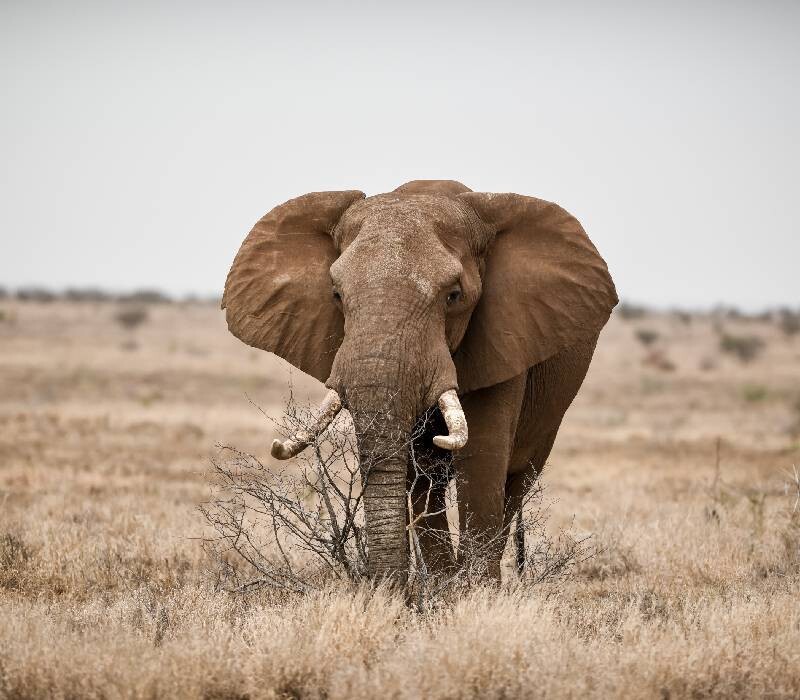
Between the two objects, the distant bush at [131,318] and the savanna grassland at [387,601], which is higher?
A: the distant bush at [131,318]

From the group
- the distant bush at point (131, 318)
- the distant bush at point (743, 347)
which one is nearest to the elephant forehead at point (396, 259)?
the distant bush at point (743, 347)

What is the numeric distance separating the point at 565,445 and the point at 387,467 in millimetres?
15882

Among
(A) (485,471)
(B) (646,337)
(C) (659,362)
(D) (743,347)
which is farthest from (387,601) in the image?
(B) (646,337)

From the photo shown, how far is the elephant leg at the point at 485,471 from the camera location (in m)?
7.67

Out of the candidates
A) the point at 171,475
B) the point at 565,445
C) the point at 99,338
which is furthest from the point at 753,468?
the point at 99,338

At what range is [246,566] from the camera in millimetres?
9383

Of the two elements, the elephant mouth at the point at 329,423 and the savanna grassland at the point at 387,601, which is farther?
the elephant mouth at the point at 329,423

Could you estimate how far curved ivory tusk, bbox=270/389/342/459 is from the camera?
6.27m

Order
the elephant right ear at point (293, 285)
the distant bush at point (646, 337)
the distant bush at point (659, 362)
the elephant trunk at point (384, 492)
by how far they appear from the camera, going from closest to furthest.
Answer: the elephant trunk at point (384, 492) < the elephant right ear at point (293, 285) < the distant bush at point (659, 362) < the distant bush at point (646, 337)

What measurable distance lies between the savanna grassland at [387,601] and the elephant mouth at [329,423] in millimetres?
926

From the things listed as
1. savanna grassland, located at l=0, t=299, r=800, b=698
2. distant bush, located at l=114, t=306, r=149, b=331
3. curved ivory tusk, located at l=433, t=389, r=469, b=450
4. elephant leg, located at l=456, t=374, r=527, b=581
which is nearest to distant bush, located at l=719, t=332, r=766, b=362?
distant bush, located at l=114, t=306, r=149, b=331

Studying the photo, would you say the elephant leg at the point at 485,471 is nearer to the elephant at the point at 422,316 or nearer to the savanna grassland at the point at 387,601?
the elephant at the point at 422,316

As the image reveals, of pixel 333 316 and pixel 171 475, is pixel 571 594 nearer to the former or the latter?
pixel 333 316

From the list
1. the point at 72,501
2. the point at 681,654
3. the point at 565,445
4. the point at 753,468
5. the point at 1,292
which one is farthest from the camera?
the point at 1,292
